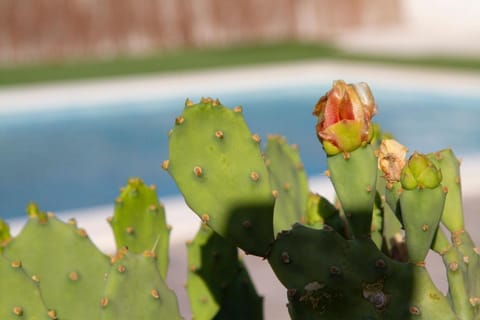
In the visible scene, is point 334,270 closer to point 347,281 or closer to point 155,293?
point 347,281

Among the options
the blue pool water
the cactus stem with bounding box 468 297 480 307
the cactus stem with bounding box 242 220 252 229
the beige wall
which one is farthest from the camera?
the beige wall

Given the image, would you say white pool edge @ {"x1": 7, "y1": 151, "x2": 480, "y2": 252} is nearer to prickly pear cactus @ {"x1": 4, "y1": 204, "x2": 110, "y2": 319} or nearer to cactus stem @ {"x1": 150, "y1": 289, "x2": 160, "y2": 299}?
prickly pear cactus @ {"x1": 4, "y1": 204, "x2": 110, "y2": 319}

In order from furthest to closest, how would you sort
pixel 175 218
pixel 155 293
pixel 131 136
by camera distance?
pixel 131 136 → pixel 175 218 → pixel 155 293

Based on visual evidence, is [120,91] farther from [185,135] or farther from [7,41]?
[185,135]

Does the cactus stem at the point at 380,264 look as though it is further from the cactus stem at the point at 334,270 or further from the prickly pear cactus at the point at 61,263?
the prickly pear cactus at the point at 61,263

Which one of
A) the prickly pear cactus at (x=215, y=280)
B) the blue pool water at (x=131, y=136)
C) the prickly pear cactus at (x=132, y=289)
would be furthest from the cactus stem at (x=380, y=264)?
the blue pool water at (x=131, y=136)

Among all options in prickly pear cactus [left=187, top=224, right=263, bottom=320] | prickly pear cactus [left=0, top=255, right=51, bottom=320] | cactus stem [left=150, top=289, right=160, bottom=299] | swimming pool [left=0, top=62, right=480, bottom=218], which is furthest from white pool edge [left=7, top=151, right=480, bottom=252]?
cactus stem [left=150, top=289, right=160, bottom=299]

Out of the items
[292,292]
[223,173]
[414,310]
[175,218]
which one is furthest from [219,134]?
[175,218]
